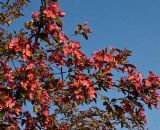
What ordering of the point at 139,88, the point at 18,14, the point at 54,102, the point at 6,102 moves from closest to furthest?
the point at 6,102
the point at 139,88
the point at 54,102
the point at 18,14

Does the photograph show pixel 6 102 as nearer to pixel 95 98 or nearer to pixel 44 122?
pixel 44 122

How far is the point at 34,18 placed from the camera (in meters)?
5.32

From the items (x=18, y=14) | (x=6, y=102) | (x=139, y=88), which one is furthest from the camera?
(x=18, y=14)

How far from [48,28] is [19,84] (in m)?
0.86

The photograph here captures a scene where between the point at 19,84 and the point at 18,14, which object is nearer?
the point at 19,84

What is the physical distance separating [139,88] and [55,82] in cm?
124

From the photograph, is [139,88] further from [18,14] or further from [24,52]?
[18,14]

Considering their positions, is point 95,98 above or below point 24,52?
below

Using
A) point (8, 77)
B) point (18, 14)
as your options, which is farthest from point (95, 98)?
point (18, 14)

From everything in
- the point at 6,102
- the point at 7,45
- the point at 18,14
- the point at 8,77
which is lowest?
the point at 6,102

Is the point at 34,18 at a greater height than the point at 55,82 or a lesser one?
greater

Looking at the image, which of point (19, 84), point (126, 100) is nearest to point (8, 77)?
point (19, 84)

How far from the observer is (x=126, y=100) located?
563 cm

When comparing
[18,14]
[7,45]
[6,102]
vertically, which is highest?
[18,14]
